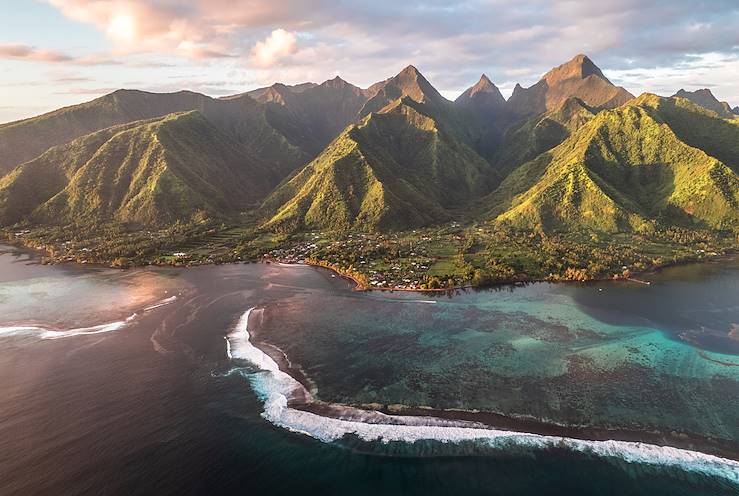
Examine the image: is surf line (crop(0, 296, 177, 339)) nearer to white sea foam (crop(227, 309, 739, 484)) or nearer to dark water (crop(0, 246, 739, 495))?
dark water (crop(0, 246, 739, 495))

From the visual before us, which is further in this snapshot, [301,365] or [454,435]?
[301,365]

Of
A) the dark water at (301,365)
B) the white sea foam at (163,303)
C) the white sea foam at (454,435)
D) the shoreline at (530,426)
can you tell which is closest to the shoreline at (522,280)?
the dark water at (301,365)

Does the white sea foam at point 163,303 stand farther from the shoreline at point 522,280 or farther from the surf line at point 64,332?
the shoreline at point 522,280

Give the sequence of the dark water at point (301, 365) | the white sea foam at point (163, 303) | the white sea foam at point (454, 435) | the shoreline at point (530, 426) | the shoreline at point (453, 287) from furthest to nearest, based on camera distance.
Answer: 1. the shoreline at point (453, 287)
2. the white sea foam at point (163, 303)
3. the shoreline at point (530, 426)
4. the white sea foam at point (454, 435)
5. the dark water at point (301, 365)

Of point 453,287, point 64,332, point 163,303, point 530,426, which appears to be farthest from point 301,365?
point 453,287

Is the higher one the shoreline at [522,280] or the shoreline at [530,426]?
the shoreline at [522,280]

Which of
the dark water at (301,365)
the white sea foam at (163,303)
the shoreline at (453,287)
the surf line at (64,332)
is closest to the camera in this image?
the dark water at (301,365)

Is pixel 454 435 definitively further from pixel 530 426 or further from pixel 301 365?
pixel 301 365

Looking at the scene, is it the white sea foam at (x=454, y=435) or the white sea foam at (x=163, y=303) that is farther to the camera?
the white sea foam at (x=163, y=303)
